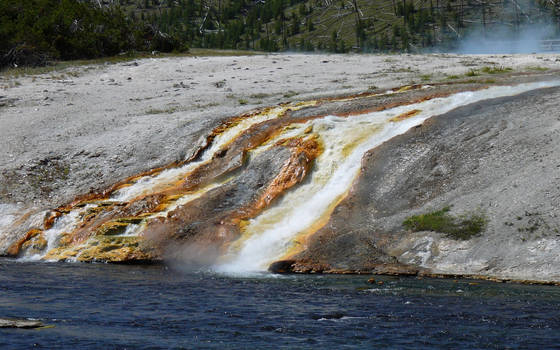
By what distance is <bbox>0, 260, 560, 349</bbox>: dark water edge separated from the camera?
12.9 meters

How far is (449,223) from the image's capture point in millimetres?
19875

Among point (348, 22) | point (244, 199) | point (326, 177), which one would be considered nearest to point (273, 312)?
point (244, 199)

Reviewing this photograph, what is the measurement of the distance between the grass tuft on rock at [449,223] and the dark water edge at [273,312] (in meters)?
1.94

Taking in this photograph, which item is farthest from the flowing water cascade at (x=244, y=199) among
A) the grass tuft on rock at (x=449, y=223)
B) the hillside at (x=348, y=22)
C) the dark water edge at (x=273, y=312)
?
the hillside at (x=348, y=22)

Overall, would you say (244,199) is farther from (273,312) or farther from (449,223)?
(273,312)

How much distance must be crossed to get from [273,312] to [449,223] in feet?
22.5

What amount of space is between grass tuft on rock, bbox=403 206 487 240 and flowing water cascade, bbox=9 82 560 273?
2746 mm

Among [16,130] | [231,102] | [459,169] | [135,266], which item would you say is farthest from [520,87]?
[16,130]

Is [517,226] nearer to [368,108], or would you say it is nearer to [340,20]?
[368,108]

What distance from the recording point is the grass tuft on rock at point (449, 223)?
19.5 meters

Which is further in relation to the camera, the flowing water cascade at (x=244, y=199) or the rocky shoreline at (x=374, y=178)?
the flowing water cascade at (x=244, y=199)

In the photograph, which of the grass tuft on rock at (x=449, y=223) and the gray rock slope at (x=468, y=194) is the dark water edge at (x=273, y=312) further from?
the grass tuft on rock at (x=449, y=223)

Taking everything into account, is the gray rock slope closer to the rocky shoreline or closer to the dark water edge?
the rocky shoreline

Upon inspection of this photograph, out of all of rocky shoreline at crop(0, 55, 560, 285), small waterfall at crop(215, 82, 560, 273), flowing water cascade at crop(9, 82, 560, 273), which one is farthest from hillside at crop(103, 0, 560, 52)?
small waterfall at crop(215, 82, 560, 273)
